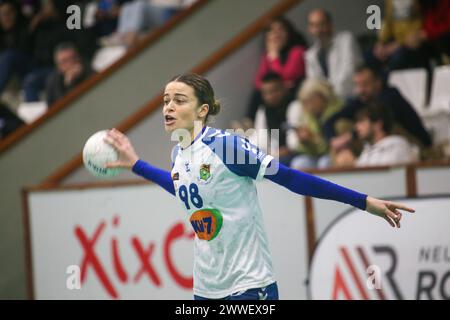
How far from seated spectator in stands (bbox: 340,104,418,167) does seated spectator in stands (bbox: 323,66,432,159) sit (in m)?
0.10

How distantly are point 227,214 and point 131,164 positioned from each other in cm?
77

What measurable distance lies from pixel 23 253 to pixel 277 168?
430 cm

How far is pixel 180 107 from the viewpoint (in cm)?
494

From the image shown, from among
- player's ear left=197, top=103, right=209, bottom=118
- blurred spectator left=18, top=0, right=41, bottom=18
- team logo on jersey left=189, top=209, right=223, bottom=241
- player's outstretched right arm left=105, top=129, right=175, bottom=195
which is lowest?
team logo on jersey left=189, top=209, right=223, bottom=241

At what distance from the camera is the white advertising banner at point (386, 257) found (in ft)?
22.0

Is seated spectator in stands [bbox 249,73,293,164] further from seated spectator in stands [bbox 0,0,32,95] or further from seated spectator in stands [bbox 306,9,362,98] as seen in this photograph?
seated spectator in stands [bbox 0,0,32,95]

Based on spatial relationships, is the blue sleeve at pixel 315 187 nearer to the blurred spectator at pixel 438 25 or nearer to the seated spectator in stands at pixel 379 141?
the seated spectator in stands at pixel 379 141

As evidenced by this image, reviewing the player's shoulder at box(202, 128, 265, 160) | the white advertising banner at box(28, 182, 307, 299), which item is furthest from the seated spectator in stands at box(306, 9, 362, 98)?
the player's shoulder at box(202, 128, 265, 160)

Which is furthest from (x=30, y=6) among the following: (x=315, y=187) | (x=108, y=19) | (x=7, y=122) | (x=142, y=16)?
(x=315, y=187)

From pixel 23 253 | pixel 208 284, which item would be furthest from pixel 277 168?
pixel 23 253

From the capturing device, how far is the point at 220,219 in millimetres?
4891

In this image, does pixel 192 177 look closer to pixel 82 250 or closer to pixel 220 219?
pixel 220 219

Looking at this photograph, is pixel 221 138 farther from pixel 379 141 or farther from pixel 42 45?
pixel 42 45

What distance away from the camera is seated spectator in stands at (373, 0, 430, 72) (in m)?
8.17
